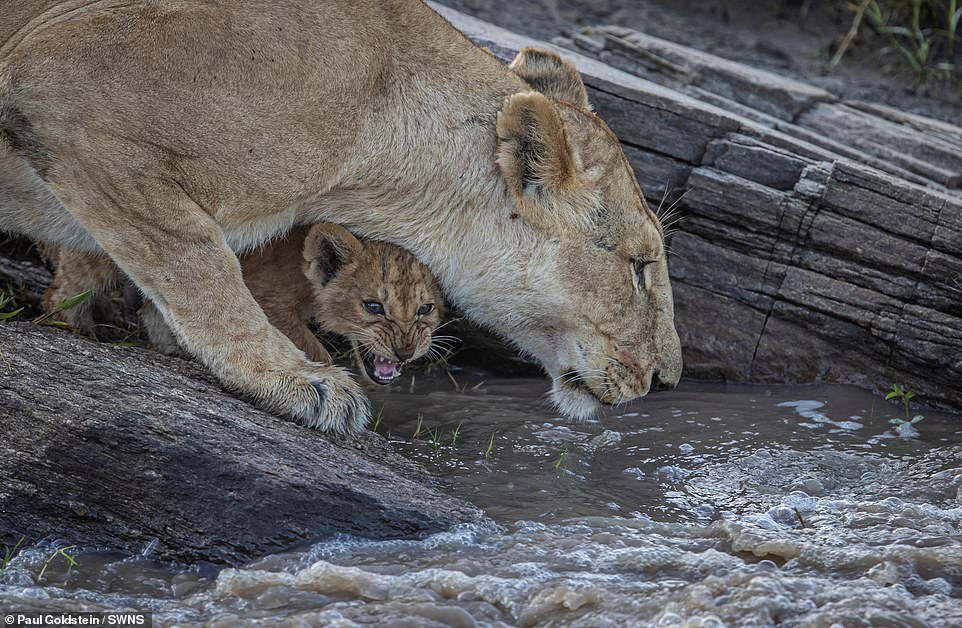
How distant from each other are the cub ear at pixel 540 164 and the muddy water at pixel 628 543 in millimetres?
984

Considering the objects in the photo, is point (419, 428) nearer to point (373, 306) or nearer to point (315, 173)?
point (373, 306)

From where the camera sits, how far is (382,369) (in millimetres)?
4867

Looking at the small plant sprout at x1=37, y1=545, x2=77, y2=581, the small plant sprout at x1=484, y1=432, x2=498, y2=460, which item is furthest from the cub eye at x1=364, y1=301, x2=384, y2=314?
the small plant sprout at x1=37, y1=545, x2=77, y2=581

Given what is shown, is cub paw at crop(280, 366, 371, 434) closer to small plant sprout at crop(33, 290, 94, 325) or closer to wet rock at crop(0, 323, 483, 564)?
wet rock at crop(0, 323, 483, 564)

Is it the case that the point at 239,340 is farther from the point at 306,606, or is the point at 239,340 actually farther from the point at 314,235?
the point at 306,606

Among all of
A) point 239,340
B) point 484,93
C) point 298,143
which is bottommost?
point 239,340

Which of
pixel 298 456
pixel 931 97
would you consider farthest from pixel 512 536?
pixel 931 97

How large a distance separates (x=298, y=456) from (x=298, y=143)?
1.11m

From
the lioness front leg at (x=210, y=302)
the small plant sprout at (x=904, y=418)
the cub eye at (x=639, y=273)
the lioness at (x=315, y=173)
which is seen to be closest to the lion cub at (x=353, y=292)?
the lioness at (x=315, y=173)

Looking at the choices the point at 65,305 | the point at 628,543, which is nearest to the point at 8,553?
the point at 65,305

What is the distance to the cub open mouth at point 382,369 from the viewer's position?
4855 mm

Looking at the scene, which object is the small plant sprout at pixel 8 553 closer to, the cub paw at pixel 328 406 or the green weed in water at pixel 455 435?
the cub paw at pixel 328 406

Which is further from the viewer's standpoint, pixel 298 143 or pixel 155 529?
pixel 298 143

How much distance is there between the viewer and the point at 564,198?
179 inches
